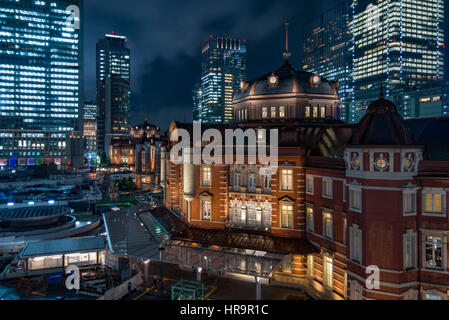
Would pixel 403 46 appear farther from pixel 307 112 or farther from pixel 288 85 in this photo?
pixel 288 85

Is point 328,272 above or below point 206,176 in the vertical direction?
below

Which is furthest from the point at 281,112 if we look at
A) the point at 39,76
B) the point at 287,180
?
the point at 39,76

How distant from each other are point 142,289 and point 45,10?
184 m

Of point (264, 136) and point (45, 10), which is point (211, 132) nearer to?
point (264, 136)

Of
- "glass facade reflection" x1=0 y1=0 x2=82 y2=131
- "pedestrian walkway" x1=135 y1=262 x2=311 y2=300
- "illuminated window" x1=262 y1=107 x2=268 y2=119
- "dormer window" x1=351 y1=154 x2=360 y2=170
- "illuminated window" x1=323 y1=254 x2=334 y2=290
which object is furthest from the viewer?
"glass facade reflection" x1=0 y1=0 x2=82 y2=131

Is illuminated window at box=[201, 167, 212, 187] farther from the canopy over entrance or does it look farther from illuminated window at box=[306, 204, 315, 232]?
illuminated window at box=[306, 204, 315, 232]

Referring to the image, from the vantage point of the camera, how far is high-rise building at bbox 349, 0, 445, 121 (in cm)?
18612

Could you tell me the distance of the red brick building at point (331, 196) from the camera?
79.0 ft

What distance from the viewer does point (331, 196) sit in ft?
98.8

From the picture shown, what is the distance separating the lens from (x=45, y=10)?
169500 millimetres

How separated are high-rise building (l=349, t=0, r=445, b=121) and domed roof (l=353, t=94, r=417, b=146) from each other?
573 feet

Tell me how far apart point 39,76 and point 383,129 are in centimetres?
18817

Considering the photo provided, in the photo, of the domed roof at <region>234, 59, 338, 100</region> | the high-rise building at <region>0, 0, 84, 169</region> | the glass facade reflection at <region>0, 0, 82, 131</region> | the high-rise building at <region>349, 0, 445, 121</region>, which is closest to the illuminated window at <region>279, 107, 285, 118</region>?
the domed roof at <region>234, 59, 338, 100</region>
